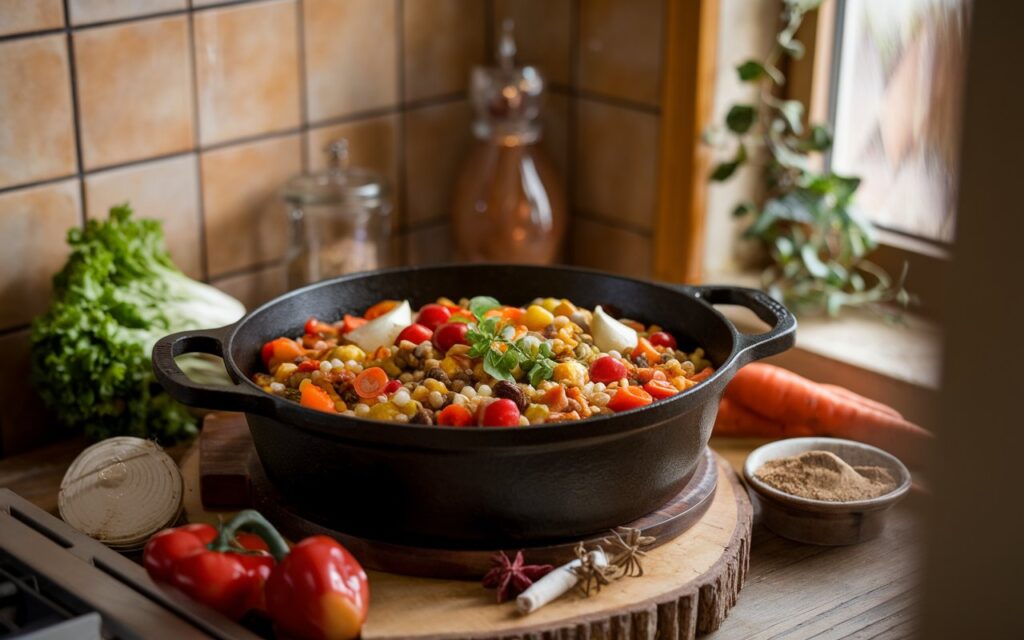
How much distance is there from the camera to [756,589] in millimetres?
1538

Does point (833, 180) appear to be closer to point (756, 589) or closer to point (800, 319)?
point (800, 319)

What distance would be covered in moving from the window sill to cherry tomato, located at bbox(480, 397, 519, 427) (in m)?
0.71

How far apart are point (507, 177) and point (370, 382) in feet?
2.70

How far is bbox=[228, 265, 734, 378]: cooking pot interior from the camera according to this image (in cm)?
167

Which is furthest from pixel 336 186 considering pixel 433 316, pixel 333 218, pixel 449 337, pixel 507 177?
pixel 449 337

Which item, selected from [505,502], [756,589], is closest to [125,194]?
[505,502]

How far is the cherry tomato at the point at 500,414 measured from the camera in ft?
4.56

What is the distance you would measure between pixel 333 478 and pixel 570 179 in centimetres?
118

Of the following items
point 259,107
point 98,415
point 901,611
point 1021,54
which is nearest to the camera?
point 1021,54

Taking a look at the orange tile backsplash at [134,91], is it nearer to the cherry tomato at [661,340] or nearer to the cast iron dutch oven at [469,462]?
the cast iron dutch oven at [469,462]

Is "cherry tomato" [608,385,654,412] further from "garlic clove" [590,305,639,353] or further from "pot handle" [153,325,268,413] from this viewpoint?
"pot handle" [153,325,268,413]

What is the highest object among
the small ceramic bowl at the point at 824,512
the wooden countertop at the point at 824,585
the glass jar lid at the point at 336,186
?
the glass jar lid at the point at 336,186

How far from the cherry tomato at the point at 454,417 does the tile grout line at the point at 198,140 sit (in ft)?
2.67

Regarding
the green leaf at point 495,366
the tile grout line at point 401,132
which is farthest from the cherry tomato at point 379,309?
the tile grout line at point 401,132
